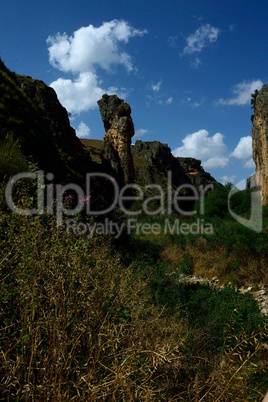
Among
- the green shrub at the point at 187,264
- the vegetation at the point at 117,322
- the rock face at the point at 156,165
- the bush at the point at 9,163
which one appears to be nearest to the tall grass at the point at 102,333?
the vegetation at the point at 117,322

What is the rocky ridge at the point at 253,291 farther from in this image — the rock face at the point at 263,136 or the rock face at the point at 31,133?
the rock face at the point at 263,136

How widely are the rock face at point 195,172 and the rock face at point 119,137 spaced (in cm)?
3179

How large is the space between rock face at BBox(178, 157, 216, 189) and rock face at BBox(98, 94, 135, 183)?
104ft

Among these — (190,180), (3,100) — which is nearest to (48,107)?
(3,100)

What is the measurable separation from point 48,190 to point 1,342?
13.1ft

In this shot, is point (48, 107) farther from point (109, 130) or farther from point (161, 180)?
point (161, 180)

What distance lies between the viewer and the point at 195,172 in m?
60.9

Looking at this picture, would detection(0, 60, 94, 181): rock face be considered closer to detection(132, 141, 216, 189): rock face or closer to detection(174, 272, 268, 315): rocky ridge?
detection(174, 272, 268, 315): rocky ridge

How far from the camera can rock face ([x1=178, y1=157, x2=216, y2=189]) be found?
5741cm

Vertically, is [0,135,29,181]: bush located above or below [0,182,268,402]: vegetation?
above

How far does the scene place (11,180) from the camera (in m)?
4.62

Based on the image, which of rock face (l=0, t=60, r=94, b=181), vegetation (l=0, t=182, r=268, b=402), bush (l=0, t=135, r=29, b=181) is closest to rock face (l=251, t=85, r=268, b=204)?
vegetation (l=0, t=182, r=268, b=402)

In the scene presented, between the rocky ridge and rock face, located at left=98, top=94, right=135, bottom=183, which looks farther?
rock face, located at left=98, top=94, right=135, bottom=183

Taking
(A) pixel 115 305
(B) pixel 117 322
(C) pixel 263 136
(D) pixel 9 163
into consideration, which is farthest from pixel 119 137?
(B) pixel 117 322
